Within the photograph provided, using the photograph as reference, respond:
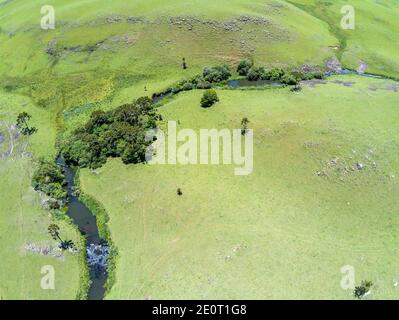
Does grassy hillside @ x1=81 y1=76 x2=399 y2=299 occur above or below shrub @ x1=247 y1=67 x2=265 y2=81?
below

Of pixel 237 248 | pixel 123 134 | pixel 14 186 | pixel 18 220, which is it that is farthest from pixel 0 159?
pixel 237 248

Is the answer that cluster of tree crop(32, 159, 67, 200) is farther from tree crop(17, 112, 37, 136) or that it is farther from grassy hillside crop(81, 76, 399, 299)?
tree crop(17, 112, 37, 136)

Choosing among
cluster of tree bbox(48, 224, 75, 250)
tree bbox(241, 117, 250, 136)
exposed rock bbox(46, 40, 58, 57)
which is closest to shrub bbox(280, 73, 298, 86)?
tree bbox(241, 117, 250, 136)

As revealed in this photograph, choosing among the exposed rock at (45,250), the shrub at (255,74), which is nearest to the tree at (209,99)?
the shrub at (255,74)

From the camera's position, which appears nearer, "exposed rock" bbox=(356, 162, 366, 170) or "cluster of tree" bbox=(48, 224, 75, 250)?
"cluster of tree" bbox=(48, 224, 75, 250)

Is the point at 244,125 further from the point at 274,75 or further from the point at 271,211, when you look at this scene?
the point at 274,75

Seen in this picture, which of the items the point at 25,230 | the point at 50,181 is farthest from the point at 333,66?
the point at 25,230
